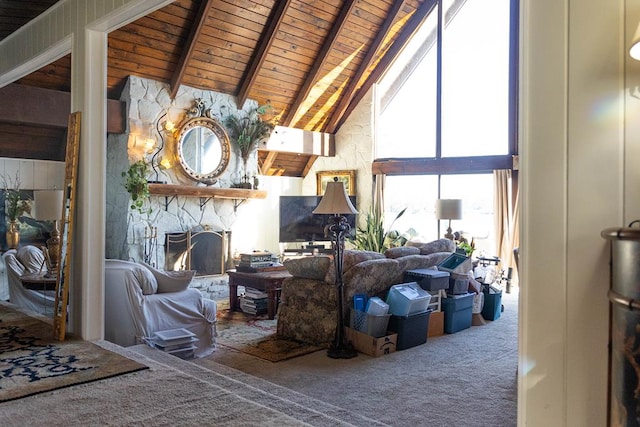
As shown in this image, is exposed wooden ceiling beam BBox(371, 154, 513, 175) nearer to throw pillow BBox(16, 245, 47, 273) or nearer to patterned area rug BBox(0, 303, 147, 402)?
throw pillow BBox(16, 245, 47, 273)

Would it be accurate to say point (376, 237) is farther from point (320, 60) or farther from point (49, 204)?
point (49, 204)

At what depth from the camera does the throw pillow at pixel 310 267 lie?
16.4ft

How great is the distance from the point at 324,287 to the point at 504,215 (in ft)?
15.5

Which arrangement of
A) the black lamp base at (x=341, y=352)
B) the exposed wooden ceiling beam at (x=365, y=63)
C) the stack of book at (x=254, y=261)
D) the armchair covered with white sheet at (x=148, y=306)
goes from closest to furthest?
1. the armchair covered with white sheet at (x=148, y=306)
2. the black lamp base at (x=341, y=352)
3. the stack of book at (x=254, y=261)
4. the exposed wooden ceiling beam at (x=365, y=63)

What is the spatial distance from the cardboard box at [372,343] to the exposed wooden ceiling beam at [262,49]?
4.82m

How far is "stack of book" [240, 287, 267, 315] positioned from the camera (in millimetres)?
6340

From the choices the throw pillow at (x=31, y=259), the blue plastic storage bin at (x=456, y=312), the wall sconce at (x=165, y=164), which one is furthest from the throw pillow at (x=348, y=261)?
the wall sconce at (x=165, y=164)

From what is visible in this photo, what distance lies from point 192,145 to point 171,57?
1.31 m

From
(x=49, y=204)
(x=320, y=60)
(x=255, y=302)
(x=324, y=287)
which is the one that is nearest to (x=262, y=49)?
(x=320, y=60)

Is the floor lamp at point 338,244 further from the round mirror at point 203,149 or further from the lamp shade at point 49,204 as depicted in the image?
the round mirror at point 203,149

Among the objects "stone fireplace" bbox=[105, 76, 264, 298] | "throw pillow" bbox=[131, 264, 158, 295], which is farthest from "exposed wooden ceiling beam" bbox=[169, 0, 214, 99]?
"throw pillow" bbox=[131, 264, 158, 295]

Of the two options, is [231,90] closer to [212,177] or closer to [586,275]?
[212,177]

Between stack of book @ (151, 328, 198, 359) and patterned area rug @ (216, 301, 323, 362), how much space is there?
1.79ft

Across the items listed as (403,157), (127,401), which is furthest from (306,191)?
(127,401)
